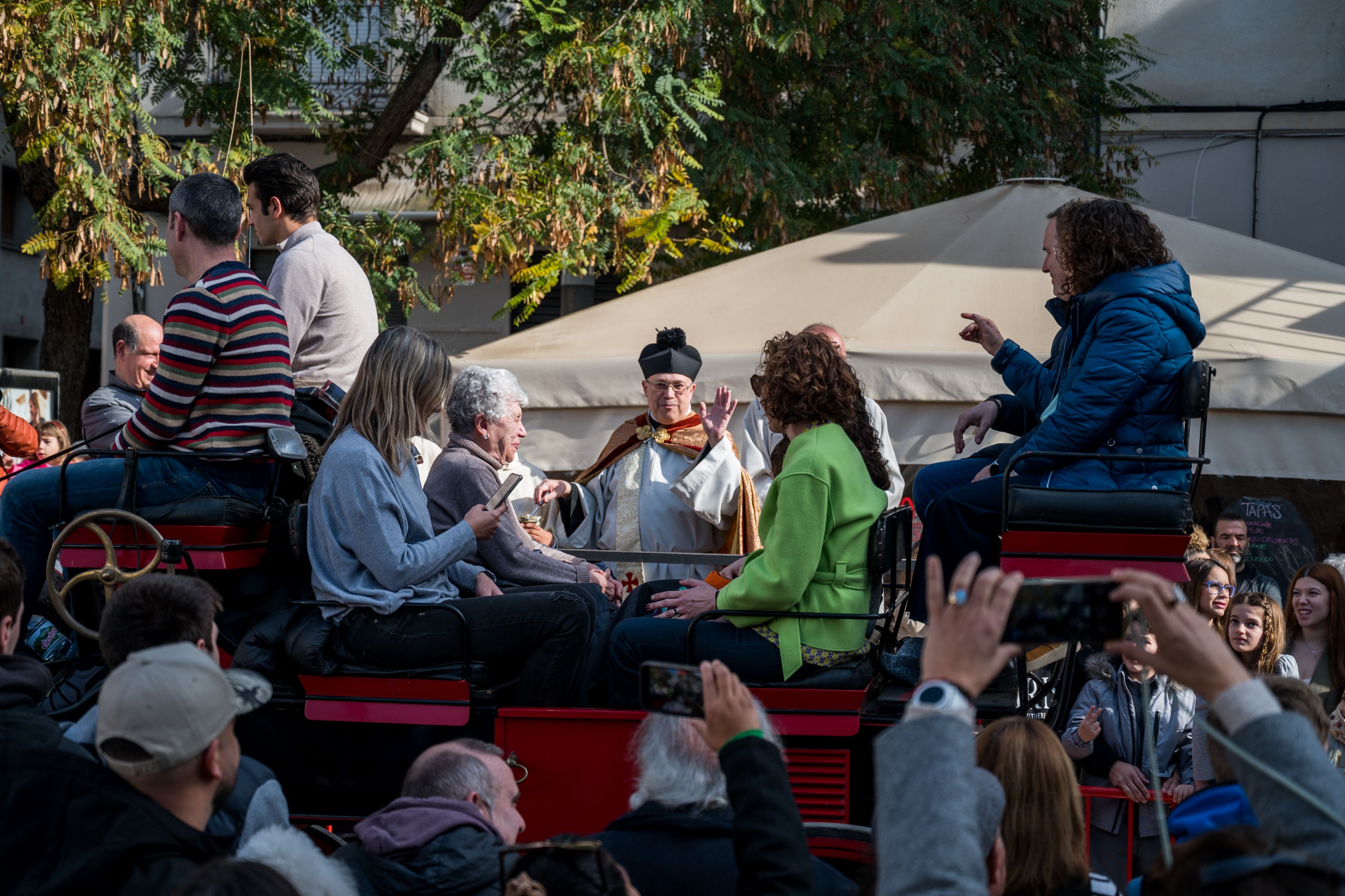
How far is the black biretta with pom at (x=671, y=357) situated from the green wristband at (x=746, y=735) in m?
3.68

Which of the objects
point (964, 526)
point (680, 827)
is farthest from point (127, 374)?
point (680, 827)

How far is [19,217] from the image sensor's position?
20.4m

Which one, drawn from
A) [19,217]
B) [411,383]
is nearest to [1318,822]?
[411,383]

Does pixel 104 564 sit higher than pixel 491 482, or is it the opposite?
pixel 491 482

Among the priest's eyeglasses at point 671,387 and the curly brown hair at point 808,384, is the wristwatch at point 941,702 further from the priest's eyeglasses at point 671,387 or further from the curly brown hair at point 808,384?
the priest's eyeglasses at point 671,387

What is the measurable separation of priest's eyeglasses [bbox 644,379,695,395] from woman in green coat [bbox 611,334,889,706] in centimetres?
186

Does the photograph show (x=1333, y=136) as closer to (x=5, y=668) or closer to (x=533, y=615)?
(x=533, y=615)

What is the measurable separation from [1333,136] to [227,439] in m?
14.5

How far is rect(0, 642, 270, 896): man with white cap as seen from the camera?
2271 mm

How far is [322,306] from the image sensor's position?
14.8 feet

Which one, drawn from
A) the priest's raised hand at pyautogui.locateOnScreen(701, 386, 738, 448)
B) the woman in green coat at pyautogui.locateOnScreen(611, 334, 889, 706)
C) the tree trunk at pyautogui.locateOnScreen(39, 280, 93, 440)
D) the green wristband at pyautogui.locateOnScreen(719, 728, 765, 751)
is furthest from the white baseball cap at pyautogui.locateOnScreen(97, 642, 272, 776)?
the tree trunk at pyautogui.locateOnScreen(39, 280, 93, 440)

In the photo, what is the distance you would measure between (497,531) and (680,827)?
220 centimetres

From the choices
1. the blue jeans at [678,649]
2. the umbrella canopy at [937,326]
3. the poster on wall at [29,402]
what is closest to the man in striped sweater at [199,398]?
the blue jeans at [678,649]

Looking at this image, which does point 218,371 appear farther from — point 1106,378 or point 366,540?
point 1106,378
